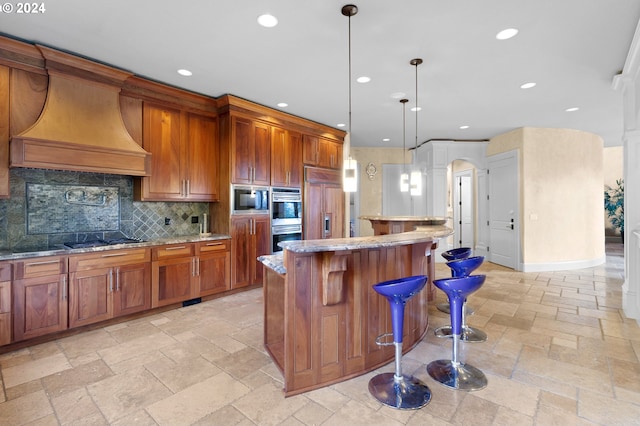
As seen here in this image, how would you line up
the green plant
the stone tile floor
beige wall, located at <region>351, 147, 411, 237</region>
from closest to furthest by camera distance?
the stone tile floor → beige wall, located at <region>351, 147, 411, 237</region> → the green plant

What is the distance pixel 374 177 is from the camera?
8023mm

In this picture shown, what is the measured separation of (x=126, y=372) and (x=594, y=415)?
11.0ft

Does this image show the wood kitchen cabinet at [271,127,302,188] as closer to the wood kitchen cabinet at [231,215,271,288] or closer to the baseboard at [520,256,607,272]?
the wood kitchen cabinet at [231,215,271,288]

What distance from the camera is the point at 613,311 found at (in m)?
3.90

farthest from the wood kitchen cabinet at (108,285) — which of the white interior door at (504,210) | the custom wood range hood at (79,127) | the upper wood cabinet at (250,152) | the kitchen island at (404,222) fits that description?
the white interior door at (504,210)

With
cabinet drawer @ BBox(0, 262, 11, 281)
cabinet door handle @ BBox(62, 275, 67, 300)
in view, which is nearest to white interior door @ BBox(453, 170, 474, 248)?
cabinet door handle @ BBox(62, 275, 67, 300)

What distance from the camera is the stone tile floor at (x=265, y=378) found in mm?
1985

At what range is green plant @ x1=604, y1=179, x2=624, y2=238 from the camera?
9398mm

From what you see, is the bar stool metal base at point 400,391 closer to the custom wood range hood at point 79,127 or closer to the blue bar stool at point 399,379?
the blue bar stool at point 399,379

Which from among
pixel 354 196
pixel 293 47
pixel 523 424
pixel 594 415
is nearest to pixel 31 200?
pixel 293 47

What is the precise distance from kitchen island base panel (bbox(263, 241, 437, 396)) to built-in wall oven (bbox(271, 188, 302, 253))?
2321 millimetres

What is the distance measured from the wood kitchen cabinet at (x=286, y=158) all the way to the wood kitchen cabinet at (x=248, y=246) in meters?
0.72

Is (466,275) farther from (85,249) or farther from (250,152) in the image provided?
(85,249)

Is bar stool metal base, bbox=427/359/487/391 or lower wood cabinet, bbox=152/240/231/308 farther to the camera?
lower wood cabinet, bbox=152/240/231/308
